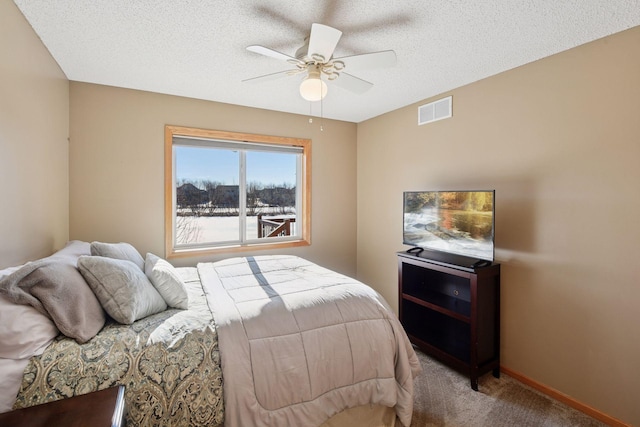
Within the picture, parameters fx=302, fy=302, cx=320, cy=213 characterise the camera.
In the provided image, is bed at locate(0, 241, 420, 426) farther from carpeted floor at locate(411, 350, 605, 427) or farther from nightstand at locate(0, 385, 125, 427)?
carpeted floor at locate(411, 350, 605, 427)

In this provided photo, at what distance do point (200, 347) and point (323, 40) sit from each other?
69.8 inches

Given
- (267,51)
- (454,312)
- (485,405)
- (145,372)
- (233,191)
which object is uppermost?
(267,51)

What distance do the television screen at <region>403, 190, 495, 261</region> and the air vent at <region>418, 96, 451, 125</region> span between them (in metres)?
0.86

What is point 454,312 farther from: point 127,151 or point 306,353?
point 127,151

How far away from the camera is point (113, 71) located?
8.54ft

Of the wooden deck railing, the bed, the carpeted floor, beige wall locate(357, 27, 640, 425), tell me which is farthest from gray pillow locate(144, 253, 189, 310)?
beige wall locate(357, 27, 640, 425)

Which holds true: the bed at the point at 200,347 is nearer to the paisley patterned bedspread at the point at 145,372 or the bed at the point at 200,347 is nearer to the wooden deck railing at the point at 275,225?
the paisley patterned bedspread at the point at 145,372

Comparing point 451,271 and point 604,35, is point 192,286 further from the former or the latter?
point 604,35

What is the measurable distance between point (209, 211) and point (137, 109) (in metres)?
1.27

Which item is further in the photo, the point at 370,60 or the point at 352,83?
the point at 352,83

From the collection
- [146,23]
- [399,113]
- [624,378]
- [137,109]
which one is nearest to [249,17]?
[146,23]

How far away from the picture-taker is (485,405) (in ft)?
7.18

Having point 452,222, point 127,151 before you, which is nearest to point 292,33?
point 452,222

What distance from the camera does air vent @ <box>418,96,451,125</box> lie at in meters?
3.05
